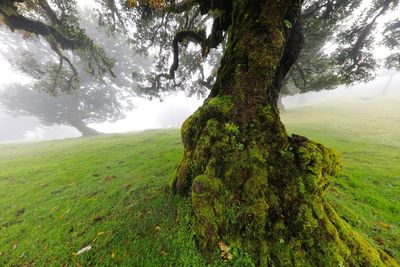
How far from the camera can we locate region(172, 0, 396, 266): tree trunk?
10.6 feet

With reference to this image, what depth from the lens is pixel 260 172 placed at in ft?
11.9

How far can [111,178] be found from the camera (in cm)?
826

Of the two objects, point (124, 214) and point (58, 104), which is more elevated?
point (58, 104)

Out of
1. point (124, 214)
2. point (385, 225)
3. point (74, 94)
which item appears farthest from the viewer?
point (74, 94)

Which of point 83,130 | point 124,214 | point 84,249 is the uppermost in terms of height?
point 83,130

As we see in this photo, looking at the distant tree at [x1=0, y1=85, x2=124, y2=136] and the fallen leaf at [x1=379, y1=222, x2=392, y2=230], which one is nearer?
the fallen leaf at [x1=379, y1=222, x2=392, y2=230]

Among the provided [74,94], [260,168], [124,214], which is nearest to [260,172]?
[260,168]

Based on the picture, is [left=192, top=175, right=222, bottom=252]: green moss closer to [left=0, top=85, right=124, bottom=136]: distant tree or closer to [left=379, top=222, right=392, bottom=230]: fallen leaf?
[left=379, top=222, right=392, bottom=230]: fallen leaf

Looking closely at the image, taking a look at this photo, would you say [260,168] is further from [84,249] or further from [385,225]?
[84,249]

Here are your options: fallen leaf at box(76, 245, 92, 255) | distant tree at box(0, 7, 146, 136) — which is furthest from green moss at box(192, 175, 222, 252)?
distant tree at box(0, 7, 146, 136)

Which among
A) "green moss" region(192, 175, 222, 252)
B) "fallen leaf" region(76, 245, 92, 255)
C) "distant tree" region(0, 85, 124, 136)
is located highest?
"distant tree" region(0, 85, 124, 136)

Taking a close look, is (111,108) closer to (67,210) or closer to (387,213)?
(67,210)

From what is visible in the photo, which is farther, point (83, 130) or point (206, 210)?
point (83, 130)

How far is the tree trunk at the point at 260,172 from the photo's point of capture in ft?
10.6
